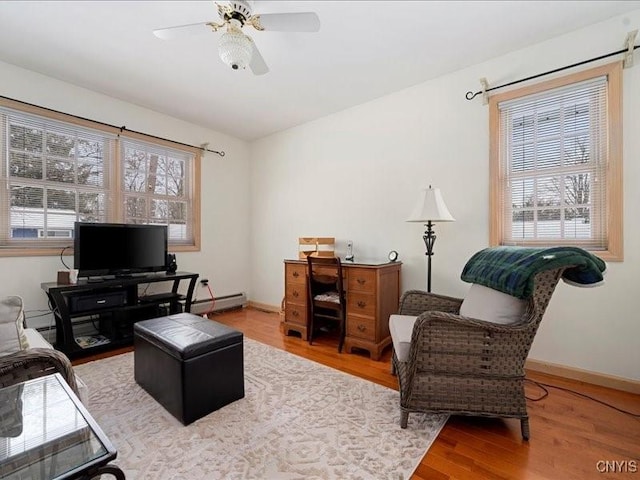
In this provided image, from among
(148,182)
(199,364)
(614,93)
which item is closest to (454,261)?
(614,93)

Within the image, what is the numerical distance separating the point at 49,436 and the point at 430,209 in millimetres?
2521

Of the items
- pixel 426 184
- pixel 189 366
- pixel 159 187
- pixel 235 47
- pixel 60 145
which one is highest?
pixel 235 47

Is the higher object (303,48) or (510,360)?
(303,48)

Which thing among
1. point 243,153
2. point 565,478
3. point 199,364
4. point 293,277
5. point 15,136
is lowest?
point 565,478

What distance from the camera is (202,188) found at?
4070 millimetres

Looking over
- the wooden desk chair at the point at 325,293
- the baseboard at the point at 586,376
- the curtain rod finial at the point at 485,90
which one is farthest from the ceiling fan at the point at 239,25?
the baseboard at the point at 586,376

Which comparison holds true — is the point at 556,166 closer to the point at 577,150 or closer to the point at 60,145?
the point at 577,150

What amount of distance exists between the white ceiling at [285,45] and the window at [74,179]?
1.63 ft

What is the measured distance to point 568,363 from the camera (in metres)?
2.22

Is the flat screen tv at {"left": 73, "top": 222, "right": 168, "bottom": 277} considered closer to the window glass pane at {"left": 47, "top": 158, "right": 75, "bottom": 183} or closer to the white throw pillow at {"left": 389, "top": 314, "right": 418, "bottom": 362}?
the window glass pane at {"left": 47, "top": 158, "right": 75, "bottom": 183}

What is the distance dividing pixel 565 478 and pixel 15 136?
470 cm

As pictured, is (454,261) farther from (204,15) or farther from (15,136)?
(15,136)

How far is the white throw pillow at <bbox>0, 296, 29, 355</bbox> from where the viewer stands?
45.4 inches

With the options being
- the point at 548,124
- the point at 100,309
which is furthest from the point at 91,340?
the point at 548,124
